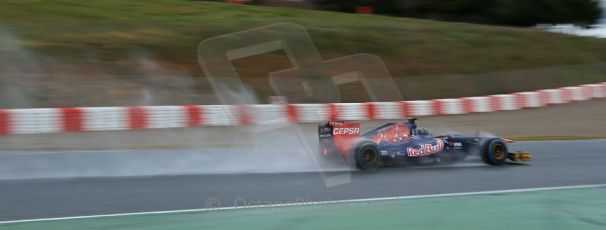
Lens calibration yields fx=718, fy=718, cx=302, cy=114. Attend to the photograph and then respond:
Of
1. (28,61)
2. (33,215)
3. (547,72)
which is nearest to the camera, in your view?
(33,215)

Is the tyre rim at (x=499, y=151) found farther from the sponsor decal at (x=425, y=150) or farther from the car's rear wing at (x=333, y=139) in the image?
the car's rear wing at (x=333, y=139)

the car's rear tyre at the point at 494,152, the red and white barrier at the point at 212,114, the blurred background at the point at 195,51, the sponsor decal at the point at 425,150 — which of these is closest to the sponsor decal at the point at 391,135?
the sponsor decal at the point at 425,150

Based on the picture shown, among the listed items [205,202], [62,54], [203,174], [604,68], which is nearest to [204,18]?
[62,54]

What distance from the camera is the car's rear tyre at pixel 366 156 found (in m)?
8.45

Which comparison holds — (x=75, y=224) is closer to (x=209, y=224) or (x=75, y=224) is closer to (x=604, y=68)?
(x=209, y=224)

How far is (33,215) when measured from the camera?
5.98 meters

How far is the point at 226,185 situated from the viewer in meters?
7.60

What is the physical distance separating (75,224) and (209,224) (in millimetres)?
1052

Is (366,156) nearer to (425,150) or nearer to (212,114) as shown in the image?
(425,150)

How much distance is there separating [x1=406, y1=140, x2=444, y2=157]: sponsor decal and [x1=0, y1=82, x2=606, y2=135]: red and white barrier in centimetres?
424

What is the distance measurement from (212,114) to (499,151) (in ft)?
20.7

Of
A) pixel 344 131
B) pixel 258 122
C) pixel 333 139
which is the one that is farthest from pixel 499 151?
pixel 258 122

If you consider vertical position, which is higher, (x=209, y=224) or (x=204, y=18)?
(x=204, y=18)

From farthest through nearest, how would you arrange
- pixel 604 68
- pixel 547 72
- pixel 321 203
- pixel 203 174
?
pixel 604 68
pixel 547 72
pixel 203 174
pixel 321 203
